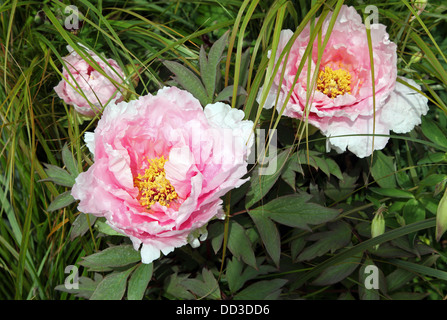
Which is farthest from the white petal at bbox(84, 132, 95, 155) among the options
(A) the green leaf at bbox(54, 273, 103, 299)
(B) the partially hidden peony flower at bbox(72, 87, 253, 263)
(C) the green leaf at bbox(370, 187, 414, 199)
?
(C) the green leaf at bbox(370, 187, 414, 199)

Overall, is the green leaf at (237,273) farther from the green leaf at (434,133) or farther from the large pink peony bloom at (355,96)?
the green leaf at (434,133)

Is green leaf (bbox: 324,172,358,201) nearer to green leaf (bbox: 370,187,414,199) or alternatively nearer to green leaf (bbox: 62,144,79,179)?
green leaf (bbox: 370,187,414,199)

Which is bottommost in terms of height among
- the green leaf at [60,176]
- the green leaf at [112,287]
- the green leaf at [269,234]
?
the green leaf at [112,287]

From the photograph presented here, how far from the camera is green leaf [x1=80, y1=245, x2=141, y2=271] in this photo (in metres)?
0.72

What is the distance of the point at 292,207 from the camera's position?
733mm

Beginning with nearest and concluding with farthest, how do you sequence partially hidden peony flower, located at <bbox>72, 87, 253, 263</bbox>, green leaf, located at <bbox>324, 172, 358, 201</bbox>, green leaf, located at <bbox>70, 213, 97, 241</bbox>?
1. partially hidden peony flower, located at <bbox>72, 87, 253, 263</bbox>
2. green leaf, located at <bbox>70, 213, 97, 241</bbox>
3. green leaf, located at <bbox>324, 172, 358, 201</bbox>

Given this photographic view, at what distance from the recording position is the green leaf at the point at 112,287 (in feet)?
2.34

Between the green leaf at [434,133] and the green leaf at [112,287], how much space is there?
0.56m

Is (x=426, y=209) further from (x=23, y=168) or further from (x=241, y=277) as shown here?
(x=23, y=168)

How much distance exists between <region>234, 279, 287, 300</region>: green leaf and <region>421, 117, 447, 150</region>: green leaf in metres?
0.36

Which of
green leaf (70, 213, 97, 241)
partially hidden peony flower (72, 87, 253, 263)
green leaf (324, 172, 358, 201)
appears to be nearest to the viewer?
partially hidden peony flower (72, 87, 253, 263)

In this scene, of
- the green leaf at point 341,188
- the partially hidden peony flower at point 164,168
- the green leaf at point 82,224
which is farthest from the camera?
the green leaf at point 341,188

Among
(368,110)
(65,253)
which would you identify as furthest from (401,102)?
(65,253)

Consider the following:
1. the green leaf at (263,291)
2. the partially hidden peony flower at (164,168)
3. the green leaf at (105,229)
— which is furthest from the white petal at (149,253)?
the green leaf at (263,291)
